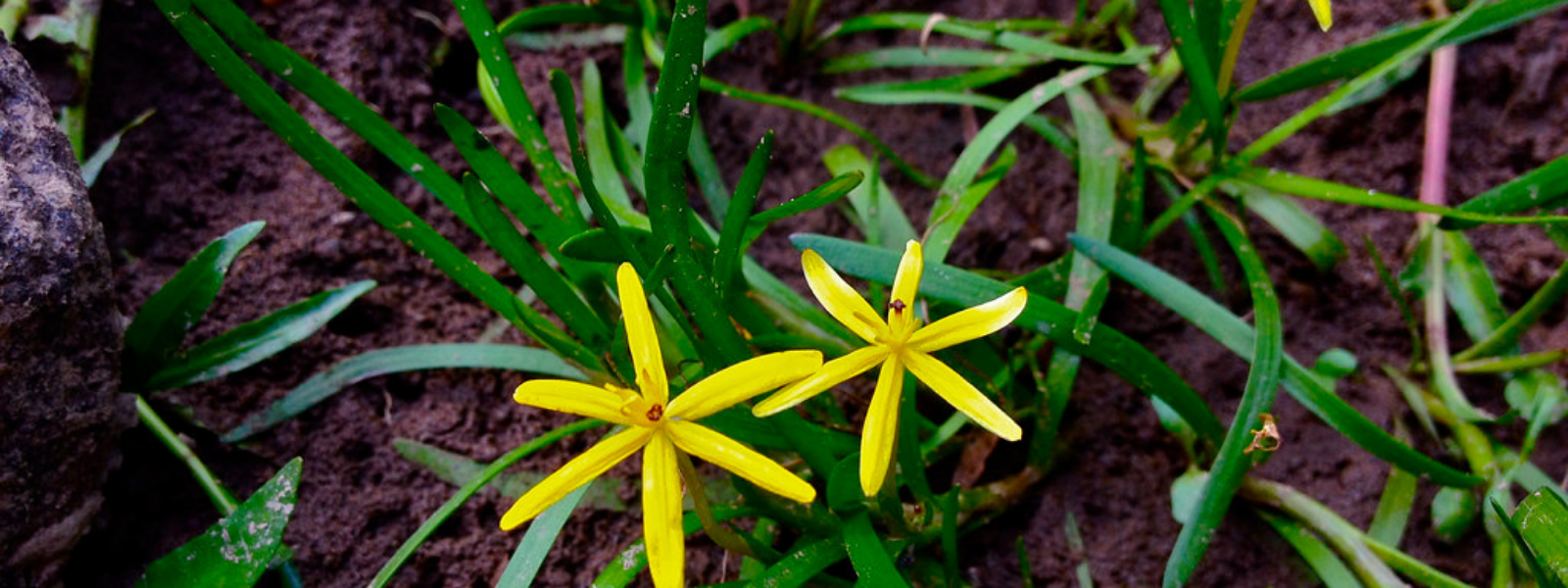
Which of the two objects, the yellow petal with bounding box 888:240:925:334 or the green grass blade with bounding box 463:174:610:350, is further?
the green grass blade with bounding box 463:174:610:350

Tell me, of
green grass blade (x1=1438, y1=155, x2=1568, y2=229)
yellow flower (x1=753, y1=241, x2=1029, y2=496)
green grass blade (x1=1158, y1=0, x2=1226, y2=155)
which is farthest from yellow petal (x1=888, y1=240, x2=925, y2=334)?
green grass blade (x1=1438, y1=155, x2=1568, y2=229)

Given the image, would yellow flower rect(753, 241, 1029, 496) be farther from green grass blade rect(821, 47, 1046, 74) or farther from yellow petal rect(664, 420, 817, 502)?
green grass blade rect(821, 47, 1046, 74)

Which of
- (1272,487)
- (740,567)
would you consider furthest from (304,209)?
(1272,487)

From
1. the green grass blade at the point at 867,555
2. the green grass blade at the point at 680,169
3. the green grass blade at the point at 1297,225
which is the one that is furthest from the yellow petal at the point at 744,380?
the green grass blade at the point at 1297,225

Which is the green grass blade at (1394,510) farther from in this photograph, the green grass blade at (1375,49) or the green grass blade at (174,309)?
the green grass blade at (174,309)

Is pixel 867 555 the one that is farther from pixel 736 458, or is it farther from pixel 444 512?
pixel 444 512

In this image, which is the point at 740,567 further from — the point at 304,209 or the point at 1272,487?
the point at 304,209

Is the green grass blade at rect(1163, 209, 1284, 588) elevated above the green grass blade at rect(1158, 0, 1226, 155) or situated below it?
below
